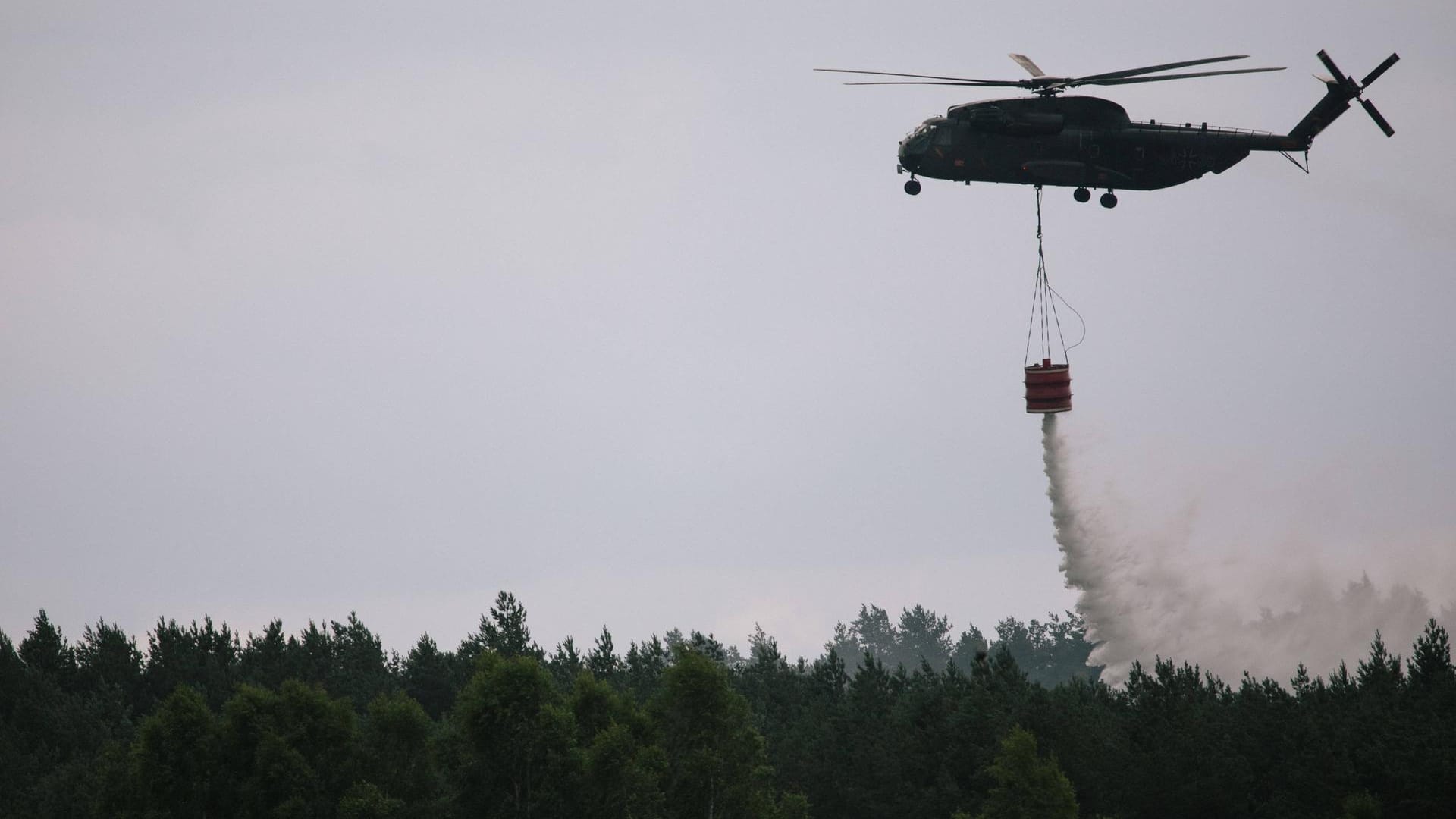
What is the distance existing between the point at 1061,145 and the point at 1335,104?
11101mm

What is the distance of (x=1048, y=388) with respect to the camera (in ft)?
193

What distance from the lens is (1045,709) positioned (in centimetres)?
6969

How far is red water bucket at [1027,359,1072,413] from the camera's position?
58.7 metres

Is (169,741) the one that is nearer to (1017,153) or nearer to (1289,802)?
(1017,153)

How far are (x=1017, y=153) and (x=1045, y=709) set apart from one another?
23.7 meters

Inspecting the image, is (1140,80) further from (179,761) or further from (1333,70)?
(179,761)

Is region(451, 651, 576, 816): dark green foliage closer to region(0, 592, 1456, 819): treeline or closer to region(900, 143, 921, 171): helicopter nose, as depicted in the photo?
region(0, 592, 1456, 819): treeline

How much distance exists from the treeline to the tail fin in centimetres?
2309

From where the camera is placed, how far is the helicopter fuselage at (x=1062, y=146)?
197 ft

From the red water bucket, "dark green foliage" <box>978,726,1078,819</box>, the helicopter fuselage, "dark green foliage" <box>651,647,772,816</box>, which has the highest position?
the helicopter fuselage

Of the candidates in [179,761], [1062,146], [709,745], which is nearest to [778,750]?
[709,745]

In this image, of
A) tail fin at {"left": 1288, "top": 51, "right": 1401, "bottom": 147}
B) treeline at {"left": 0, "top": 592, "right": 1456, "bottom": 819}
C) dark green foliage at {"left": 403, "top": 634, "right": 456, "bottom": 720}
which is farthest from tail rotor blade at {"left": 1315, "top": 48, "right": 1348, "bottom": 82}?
dark green foliage at {"left": 403, "top": 634, "right": 456, "bottom": 720}

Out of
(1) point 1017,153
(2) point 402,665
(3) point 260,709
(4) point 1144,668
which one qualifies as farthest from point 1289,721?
(2) point 402,665

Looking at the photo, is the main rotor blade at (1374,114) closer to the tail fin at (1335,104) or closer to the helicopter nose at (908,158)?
the tail fin at (1335,104)
